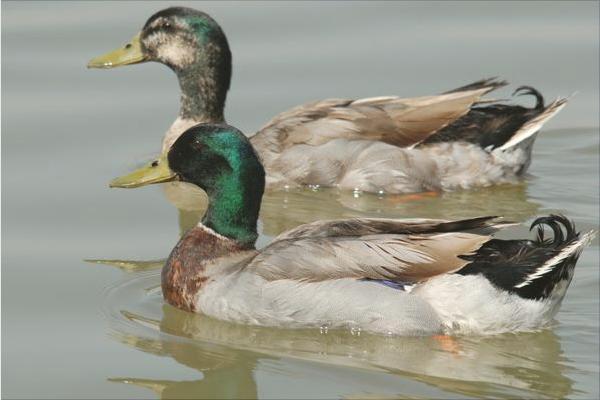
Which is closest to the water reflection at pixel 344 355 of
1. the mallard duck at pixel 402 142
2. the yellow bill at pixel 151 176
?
the yellow bill at pixel 151 176

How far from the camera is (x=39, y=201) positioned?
1189 centimetres

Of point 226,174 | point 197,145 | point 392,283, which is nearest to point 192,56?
point 197,145

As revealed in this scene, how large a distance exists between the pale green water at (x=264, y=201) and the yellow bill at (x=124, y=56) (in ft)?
1.40

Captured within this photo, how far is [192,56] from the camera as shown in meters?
13.4

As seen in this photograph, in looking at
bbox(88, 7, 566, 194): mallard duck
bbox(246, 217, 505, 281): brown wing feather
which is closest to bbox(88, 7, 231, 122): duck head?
bbox(88, 7, 566, 194): mallard duck

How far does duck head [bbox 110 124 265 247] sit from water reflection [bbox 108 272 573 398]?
2.07ft

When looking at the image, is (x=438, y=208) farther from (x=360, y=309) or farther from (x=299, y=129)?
(x=360, y=309)

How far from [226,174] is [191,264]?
0.58 m

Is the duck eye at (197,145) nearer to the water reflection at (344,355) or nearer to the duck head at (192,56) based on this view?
the water reflection at (344,355)

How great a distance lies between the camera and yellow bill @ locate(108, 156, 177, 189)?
33.9 feet

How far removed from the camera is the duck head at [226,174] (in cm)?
993

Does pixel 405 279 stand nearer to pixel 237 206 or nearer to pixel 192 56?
pixel 237 206

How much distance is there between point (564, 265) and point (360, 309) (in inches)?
46.1

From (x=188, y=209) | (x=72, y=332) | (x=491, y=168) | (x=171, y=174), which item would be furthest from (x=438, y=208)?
(x=72, y=332)
